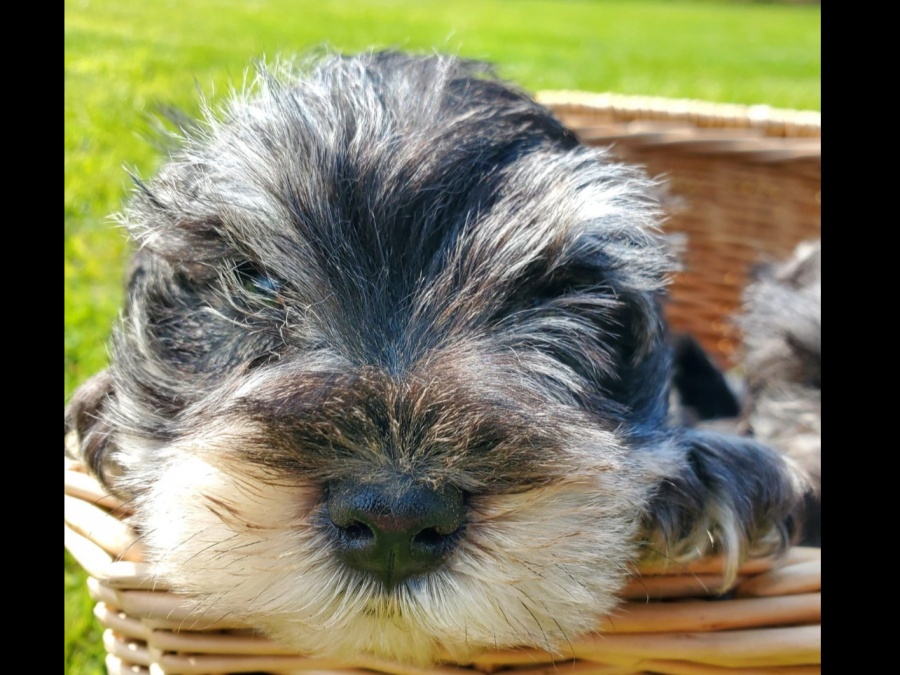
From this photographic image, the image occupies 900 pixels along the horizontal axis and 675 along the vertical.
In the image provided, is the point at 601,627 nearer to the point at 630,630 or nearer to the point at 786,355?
the point at 630,630

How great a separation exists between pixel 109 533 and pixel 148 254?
0.79 metres

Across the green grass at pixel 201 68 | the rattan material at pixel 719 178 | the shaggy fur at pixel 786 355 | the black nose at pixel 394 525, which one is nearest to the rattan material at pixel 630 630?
the black nose at pixel 394 525

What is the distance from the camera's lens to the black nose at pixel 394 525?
1.61m

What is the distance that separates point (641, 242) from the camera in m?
2.28

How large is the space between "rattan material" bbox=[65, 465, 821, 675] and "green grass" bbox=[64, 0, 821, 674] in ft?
2.91

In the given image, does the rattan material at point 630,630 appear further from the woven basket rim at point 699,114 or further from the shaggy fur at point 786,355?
the woven basket rim at point 699,114

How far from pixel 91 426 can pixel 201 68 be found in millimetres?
2498

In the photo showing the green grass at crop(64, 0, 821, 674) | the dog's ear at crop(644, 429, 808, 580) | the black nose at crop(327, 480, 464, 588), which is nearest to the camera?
the black nose at crop(327, 480, 464, 588)

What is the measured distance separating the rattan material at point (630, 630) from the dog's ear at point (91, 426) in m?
0.23

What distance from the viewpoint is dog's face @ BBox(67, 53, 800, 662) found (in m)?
1.69

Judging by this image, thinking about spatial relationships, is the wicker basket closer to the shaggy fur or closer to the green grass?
the green grass

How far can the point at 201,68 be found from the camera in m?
4.36

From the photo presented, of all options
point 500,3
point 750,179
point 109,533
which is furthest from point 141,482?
point 500,3

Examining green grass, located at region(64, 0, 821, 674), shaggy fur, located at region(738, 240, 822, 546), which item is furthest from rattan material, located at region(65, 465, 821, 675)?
shaggy fur, located at region(738, 240, 822, 546)
